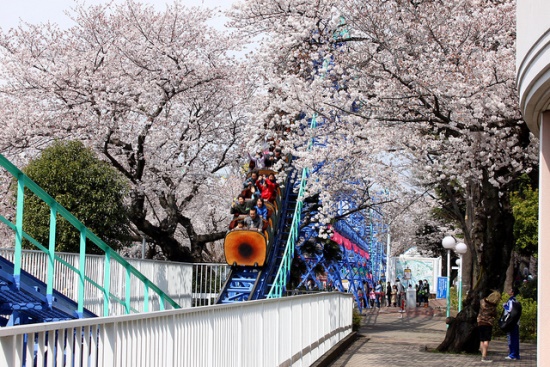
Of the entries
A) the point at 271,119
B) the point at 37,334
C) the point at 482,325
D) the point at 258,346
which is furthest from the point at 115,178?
the point at 37,334

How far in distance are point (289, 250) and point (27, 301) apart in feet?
47.7

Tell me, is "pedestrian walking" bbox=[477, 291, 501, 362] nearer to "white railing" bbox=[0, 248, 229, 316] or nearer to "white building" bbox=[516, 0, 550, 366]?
"white railing" bbox=[0, 248, 229, 316]

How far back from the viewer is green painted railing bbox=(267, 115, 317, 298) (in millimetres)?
23359

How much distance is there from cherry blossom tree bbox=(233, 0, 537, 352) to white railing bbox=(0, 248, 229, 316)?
4.22 metres

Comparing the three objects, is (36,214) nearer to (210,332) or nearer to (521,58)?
(210,332)

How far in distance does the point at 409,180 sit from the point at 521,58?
19899 mm

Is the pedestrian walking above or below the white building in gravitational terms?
below

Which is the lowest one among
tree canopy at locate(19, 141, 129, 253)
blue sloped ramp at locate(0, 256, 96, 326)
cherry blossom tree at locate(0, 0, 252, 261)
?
blue sloped ramp at locate(0, 256, 96, 326)

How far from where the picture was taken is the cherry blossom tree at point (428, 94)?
48.8ft

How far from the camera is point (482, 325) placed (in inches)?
700

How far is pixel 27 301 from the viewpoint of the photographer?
1058 centimetres

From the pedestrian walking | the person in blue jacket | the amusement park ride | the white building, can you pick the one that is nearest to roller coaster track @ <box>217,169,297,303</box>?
the amusement park ride

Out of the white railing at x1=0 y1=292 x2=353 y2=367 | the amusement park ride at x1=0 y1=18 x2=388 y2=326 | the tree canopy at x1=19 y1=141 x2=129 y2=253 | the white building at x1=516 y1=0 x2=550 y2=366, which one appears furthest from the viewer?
the tree canopy at x1=19 y1=141 x2=129 y2=253

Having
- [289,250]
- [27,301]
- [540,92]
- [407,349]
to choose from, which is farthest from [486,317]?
[540,92]
